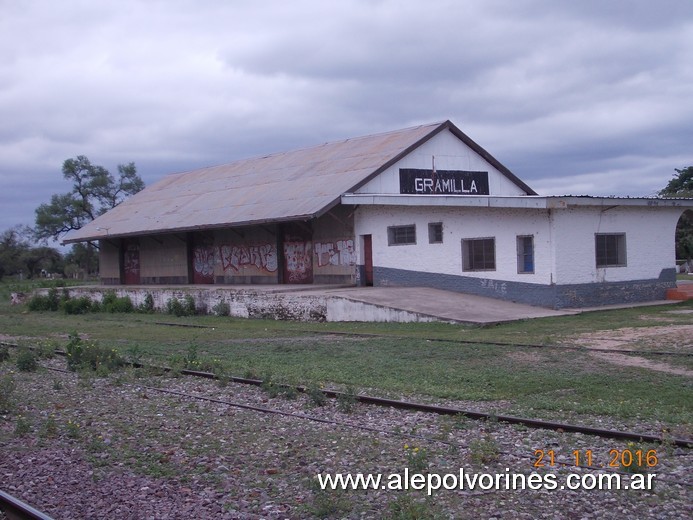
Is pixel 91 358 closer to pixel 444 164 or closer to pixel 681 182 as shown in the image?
pixel 444 164

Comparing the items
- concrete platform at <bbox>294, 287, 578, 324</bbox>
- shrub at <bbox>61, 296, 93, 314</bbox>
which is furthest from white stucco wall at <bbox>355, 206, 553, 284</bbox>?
shrub at <bbox>61, 296, 93, 314</bbox>

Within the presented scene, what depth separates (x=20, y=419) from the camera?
9969 mm

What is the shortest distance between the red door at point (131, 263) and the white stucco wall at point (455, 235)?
1778 centimetres

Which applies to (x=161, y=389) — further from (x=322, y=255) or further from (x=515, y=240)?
(x=322, y=255)

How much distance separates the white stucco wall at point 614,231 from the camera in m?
23.3

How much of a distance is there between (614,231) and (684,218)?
1122 inches

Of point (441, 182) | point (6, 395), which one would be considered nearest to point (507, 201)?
point (441, 182)

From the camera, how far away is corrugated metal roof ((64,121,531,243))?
96.1 ft

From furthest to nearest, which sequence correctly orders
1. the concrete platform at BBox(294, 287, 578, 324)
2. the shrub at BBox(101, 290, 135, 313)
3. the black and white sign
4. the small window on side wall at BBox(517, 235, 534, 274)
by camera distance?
the shrub at BBox(101, 290, 135, 313) → the black and white sign → the small window on side wall at BBox(517, 235, 534, 274) → the concrete platform at BBox(294, 287, 578, 324)

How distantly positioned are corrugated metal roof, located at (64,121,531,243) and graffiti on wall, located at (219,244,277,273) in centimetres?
175

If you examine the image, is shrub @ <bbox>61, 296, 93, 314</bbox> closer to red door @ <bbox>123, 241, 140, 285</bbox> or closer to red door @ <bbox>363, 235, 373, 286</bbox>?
red door @ <bbox>123, 241, 140, 285</bbox>

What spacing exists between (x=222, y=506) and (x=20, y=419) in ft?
14.4

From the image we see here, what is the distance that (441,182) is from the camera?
3197 cm
